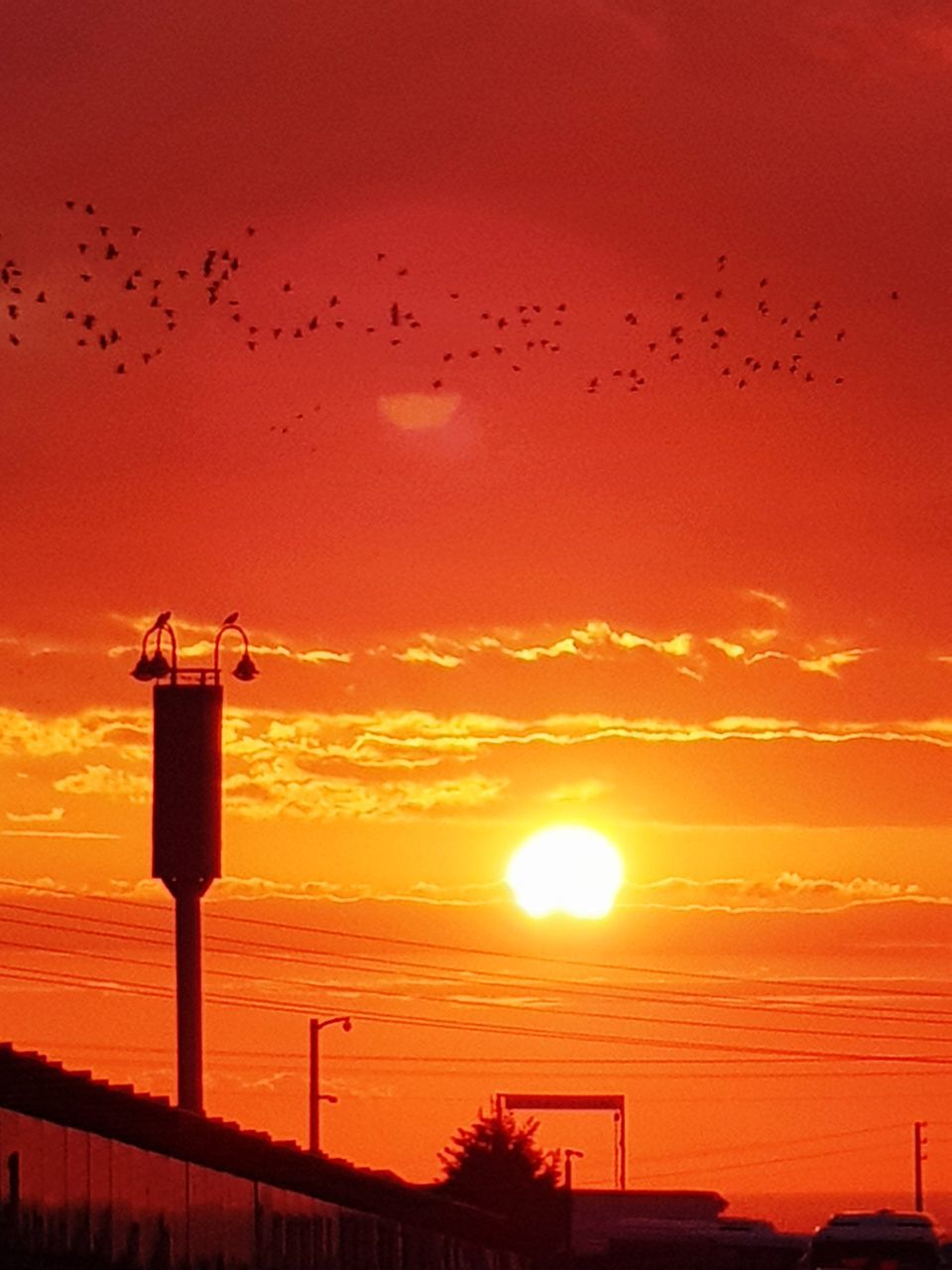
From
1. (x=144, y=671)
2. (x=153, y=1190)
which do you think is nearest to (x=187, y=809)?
(x=144, y=671)

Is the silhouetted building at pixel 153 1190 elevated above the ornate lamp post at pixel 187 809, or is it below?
below

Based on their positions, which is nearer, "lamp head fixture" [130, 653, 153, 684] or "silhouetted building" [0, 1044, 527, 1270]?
"silhouetted building" [0, 1044, 527, 1270]

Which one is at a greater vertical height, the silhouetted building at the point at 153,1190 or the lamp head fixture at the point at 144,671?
the lamp head fixture at the point at 144,671

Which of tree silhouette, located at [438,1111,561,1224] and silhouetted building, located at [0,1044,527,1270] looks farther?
tree silhouette, located at [438,1111,561,1224]

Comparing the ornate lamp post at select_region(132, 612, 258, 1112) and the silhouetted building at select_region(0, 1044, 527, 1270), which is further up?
the ornate lamp post at select_region(132, 612, 258, 1112)

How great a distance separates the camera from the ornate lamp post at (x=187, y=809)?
10725 cm

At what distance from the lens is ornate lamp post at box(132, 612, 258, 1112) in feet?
352

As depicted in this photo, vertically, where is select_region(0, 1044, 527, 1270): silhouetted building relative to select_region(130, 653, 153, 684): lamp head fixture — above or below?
below

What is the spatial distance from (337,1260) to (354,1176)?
1.89m

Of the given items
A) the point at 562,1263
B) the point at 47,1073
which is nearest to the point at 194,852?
the point at 562,1263

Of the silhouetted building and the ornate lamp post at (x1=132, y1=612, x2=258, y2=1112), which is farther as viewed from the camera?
the ornate lamp post at (x1=132, y1=612, x2=258, y2=1112)

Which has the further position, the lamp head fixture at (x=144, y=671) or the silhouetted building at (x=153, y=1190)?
the lamp head fixture at (x=144, y=671)

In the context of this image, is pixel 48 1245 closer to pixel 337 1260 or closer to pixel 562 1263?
pixel 337 1260

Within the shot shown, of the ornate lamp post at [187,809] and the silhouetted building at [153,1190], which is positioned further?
the ornate lamp post at [187,809]
